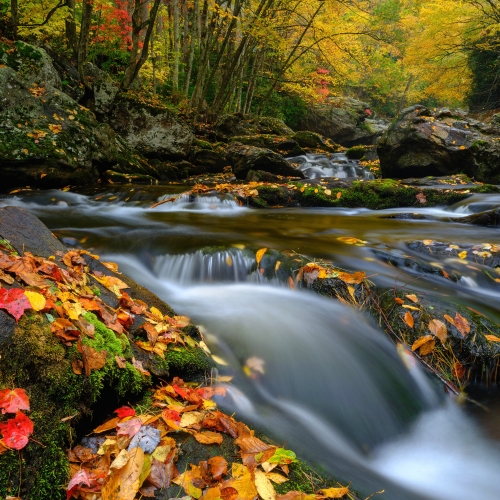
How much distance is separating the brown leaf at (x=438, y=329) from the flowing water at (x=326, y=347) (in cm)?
29

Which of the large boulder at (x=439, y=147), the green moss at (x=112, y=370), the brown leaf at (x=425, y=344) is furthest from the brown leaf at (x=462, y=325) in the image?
the large boulder at (x=439, y=147)

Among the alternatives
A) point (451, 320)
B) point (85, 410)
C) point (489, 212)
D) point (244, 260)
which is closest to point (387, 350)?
point (451, 320)

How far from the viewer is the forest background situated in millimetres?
11617

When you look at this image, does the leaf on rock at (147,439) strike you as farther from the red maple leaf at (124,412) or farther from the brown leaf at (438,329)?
the brown leaf at (438,329)

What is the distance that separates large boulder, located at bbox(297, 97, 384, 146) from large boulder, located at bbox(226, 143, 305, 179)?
1456cm

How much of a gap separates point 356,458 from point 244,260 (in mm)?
2481

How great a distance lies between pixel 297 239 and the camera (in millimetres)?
5230

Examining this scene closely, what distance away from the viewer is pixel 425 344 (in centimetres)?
288

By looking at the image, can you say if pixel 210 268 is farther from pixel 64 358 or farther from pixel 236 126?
pixel 236 126

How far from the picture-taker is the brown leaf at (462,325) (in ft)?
9.42

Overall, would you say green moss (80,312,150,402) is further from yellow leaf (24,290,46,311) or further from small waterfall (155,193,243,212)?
small waterfall (155,193,243,212)

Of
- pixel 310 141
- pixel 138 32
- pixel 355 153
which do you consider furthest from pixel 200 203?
pixel 310 141

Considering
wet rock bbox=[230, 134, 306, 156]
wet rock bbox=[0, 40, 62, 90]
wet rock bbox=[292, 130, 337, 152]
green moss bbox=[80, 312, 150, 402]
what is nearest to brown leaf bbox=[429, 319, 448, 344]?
green moss bbox=[80, 312, 150, 402]

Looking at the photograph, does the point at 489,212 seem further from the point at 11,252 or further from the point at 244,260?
the point at 11,252
